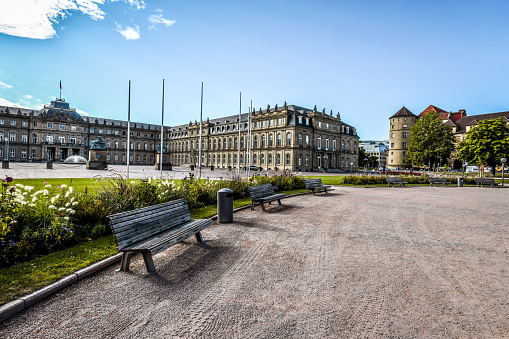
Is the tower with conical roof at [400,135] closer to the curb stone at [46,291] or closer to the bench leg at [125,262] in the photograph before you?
the bench leg at [125,262]

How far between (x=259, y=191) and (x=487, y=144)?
43546mm

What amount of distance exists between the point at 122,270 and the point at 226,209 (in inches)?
159

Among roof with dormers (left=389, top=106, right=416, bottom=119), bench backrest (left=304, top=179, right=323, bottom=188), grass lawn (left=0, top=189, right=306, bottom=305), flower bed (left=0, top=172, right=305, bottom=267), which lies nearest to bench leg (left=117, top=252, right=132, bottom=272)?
grass lawn (left=0, top=189, right=306, bottom=305)

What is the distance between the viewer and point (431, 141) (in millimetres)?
51500

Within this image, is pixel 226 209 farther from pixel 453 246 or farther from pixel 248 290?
pixel 453 246

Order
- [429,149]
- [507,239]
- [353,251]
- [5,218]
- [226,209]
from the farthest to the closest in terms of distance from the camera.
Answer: [429,149] → [226,209] → [507,239] → [353,251] → [5,218]

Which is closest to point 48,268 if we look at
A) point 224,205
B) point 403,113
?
point 224,205

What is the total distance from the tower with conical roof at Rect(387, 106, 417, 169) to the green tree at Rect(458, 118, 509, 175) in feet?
137

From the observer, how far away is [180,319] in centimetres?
340

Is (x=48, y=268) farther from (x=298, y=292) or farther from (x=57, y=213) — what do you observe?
(x=298, y=292)

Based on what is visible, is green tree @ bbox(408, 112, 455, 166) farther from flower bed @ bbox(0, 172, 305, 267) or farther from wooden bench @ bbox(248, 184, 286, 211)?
flower bed @ bbox(0, 172, 305, 267)

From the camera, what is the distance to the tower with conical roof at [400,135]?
268ft

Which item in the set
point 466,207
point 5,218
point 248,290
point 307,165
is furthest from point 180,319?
point 307,165

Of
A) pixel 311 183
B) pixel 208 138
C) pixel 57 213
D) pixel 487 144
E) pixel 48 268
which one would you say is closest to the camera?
pixel 48 268
